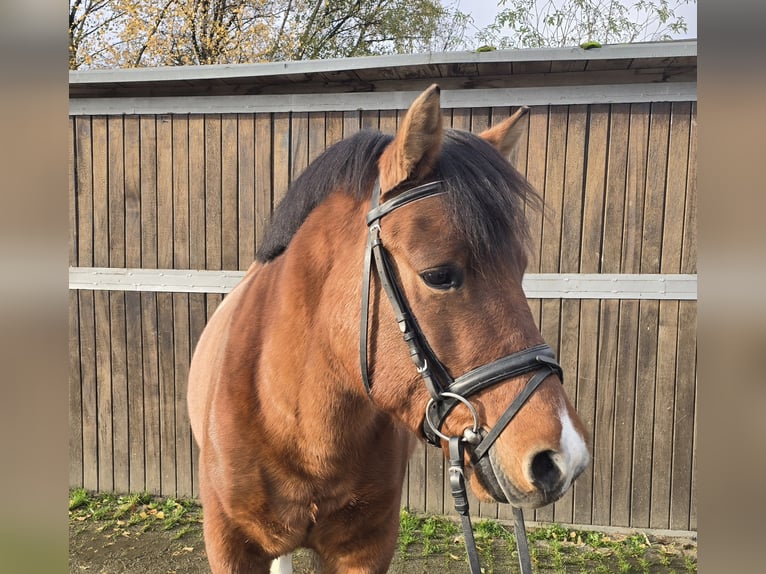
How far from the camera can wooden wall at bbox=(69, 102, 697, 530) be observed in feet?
11.6

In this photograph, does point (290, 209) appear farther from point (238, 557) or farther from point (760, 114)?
point (760, 114)

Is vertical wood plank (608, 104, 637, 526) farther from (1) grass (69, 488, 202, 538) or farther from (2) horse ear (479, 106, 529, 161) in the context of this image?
(1) grass (69, 488, 202, 538)

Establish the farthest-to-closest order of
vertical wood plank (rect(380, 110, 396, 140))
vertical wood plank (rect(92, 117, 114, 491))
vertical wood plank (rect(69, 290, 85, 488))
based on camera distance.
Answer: vertical wood plank (rect(69, 290, 85, 488)) < vertical wood plank (rect(92, 117, 114, 491)) < vertical wood plank (rect(380, 110, 396, 140))

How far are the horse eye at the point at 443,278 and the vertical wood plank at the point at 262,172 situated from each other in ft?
8.96

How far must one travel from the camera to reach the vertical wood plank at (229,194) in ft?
12.7

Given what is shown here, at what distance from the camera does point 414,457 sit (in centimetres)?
387

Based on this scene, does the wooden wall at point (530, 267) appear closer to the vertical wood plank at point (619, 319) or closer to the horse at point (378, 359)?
the vertical wood plank at point (619, 319)

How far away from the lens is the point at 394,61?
3.43 meters

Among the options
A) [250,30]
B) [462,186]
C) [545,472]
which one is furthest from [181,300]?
[250,30]

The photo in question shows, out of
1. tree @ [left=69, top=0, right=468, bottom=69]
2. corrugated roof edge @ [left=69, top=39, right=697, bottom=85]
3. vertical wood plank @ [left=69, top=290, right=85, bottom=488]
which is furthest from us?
tree @ [left=69, top=0, right=468, bottom=69]

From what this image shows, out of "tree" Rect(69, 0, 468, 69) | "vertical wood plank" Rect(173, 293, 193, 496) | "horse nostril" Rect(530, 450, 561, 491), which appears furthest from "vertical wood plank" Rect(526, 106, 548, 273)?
"tree" Rect(69, 0, 468, 69)

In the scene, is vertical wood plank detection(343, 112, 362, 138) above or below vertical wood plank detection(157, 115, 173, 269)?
above

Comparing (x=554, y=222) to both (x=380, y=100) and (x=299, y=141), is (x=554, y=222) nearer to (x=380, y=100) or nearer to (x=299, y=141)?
(x=380, y=100)

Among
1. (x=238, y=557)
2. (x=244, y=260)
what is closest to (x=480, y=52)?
(x=244, y=260)
